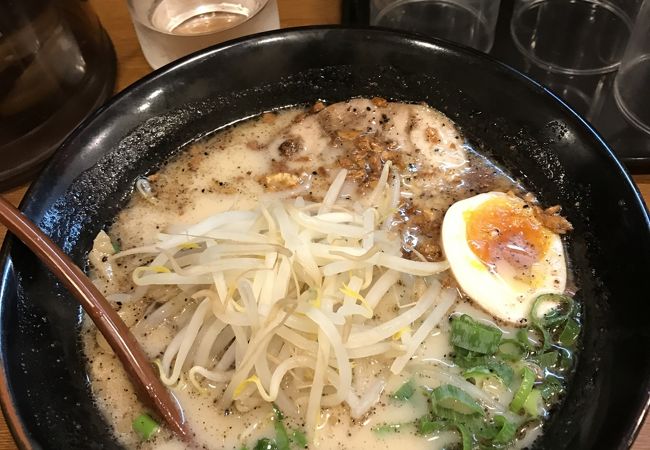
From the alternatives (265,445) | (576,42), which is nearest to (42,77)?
(265,445)

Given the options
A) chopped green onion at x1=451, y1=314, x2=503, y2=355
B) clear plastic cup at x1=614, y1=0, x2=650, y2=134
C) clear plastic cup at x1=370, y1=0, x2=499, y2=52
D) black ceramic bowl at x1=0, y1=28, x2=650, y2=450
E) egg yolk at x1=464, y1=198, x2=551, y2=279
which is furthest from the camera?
clear plastic cup at x1=370, y1=0, x2=499, y2=52

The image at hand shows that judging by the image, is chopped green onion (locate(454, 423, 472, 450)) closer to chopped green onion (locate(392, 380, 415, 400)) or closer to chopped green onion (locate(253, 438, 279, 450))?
chopped green onion (locate(392, 380, 415, 400))

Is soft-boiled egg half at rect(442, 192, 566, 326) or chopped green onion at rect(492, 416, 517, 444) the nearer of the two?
chopped green onion at rect(492, 416, 517, 444)

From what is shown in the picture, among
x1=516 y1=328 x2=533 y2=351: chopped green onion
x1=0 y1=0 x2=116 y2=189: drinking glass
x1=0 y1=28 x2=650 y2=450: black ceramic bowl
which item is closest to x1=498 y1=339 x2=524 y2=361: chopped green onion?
x1=516 y1=328 x2=533 y2=351: chopped green onion

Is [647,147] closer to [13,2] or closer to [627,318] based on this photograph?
[627,318]

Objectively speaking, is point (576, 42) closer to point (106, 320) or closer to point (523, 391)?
point (523, 391)

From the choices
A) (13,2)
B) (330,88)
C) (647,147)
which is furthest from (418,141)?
(13,2)
